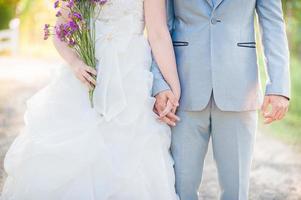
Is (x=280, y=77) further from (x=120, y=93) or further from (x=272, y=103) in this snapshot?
(x=120, y=93)

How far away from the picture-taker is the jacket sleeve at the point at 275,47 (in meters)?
3.04

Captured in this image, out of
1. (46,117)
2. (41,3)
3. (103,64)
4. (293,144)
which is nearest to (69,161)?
(46,117)

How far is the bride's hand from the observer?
3080 millimetres

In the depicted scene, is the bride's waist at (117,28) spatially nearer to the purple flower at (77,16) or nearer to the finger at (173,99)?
the purple flower at (77,16)

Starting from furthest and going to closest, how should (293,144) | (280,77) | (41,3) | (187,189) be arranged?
(41,3)
(293,144)
(187,189)
(280,77)

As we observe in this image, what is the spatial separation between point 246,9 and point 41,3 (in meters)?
12.4

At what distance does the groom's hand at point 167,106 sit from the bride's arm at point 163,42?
36mm

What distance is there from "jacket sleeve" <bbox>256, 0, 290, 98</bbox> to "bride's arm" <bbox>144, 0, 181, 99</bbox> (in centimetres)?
47

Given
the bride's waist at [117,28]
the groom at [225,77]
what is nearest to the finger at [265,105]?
the groom at [225,77]

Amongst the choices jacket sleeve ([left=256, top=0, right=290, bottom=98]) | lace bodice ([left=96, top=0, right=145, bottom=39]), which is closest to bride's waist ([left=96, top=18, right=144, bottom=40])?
lace bodice ([left=96, top=0, right=145, bottom=39])

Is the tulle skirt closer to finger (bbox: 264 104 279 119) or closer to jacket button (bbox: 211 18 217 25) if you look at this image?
jacket button (bbox: 211 18 217 25)

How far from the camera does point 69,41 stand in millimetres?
3045

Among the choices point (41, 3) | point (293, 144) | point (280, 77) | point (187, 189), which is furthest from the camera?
point (41, 3)

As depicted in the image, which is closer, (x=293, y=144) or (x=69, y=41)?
(x=69, y=41)
